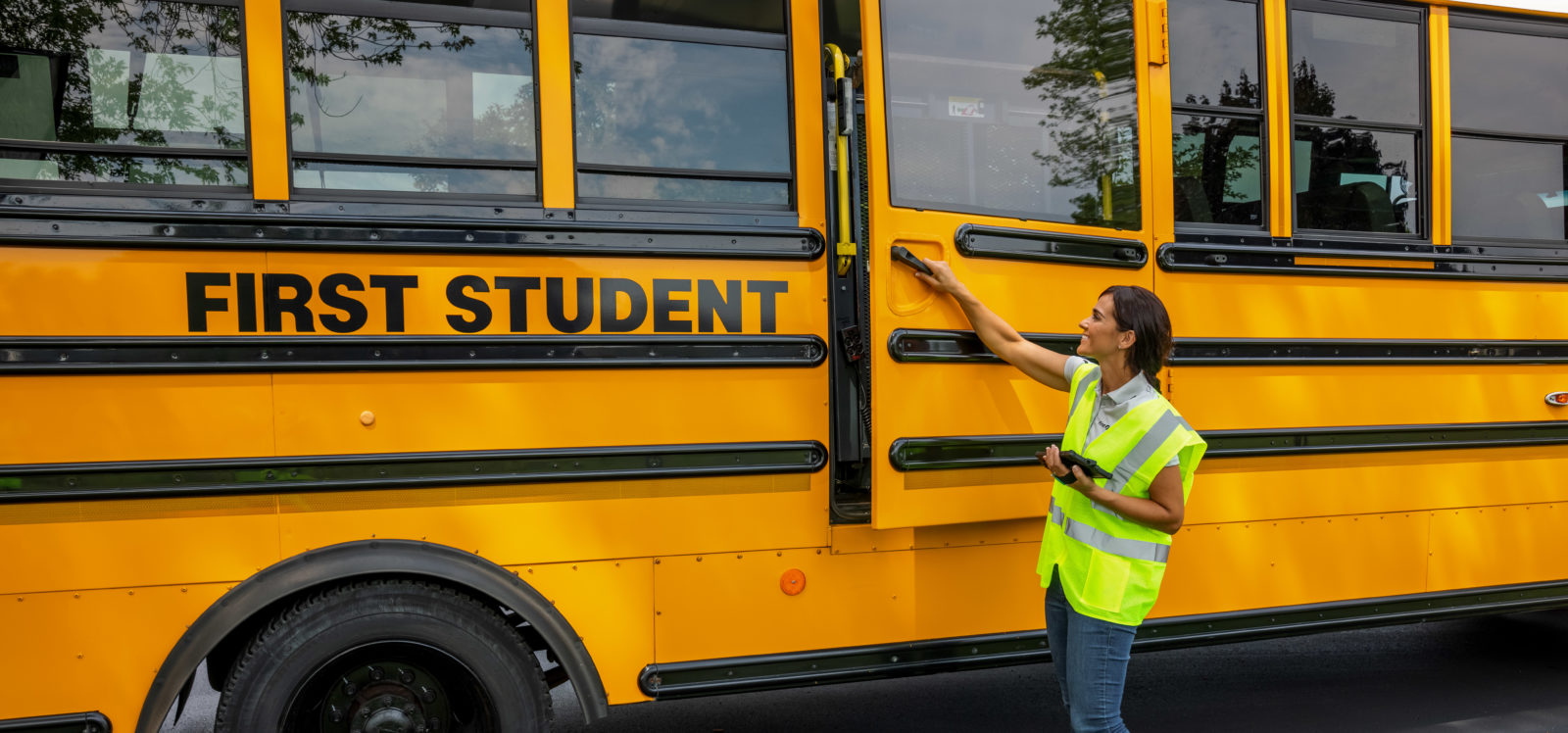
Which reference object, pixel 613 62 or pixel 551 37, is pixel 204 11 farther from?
pixel 613 62

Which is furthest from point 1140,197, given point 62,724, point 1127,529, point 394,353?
point 62,724

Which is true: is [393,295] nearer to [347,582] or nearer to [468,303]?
[468,303]

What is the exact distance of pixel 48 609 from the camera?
2312mm

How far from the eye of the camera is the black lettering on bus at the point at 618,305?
259cm

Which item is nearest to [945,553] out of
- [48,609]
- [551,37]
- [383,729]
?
[383,729]

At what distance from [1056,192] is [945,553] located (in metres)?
1.10

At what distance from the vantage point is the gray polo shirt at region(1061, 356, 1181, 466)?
2.37 meters

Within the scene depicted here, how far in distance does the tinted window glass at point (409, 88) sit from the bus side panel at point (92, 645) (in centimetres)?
113

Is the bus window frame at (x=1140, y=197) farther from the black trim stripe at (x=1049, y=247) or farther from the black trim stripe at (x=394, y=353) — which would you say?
the black trim stripe at (x=394, y=353)

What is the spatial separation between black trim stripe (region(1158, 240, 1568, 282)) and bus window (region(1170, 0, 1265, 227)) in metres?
0.12

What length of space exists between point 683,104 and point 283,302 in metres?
1.11

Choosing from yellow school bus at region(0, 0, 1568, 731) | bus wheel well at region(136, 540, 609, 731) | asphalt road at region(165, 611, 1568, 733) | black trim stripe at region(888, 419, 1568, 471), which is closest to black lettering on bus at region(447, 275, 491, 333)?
yellow school bus at region(0, 0, 1568, 731)

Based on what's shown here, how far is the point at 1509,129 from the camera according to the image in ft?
11.5

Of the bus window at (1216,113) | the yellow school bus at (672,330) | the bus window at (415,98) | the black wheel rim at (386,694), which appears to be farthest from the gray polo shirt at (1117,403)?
the black wheel rim at (386,694)
